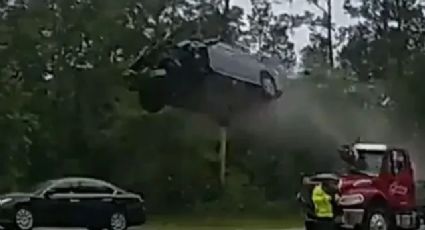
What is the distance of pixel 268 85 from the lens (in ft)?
112

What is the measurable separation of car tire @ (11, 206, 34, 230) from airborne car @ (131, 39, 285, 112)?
4.83 m

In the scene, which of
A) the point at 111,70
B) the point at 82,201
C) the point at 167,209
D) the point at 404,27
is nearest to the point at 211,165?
the point at 167,209

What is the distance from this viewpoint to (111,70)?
42281 millimetres

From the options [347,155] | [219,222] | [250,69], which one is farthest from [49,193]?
[219,222]

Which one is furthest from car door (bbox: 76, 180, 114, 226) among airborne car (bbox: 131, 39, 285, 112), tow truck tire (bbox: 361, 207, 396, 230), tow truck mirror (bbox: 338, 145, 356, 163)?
tow truck tire (bbox: 361, 207, 396, 230)

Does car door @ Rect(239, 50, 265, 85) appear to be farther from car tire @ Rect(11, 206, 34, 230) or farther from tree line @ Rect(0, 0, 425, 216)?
car tire @ Rect(11, 206, 34, 230)

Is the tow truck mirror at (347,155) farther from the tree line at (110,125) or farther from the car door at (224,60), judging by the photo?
the tree line at (110,125)

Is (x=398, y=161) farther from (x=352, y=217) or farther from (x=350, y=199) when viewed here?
(x=352, y=217)

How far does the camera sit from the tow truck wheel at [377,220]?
80.8 ft

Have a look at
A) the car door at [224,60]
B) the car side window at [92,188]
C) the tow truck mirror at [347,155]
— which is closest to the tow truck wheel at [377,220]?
A: the tow truck mirror at [347,155]

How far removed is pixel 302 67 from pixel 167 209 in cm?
1010

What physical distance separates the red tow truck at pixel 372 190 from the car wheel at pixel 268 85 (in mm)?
8236

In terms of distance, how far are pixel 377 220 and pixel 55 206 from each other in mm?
9513

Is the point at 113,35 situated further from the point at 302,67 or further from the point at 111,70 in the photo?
the point at 302,67
